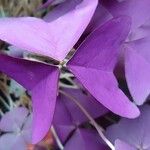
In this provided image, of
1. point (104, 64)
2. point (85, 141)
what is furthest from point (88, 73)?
point (85, 141)

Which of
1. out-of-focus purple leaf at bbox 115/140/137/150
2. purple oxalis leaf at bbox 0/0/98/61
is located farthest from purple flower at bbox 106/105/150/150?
purple oxalis leaf at bbox 0/0/98/61

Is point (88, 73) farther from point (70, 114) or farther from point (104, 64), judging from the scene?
point (70, 114)

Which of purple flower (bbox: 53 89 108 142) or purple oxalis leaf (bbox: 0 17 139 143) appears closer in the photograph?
purple oxalis leaf (bbox: 0 17 139 143)

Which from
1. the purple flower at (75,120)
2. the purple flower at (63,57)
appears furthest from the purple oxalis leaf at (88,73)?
the purple flower at (75,120)

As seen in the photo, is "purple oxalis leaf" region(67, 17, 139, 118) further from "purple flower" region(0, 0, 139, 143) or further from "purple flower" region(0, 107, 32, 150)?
"purple flower" region(0, 107, 32, 150)

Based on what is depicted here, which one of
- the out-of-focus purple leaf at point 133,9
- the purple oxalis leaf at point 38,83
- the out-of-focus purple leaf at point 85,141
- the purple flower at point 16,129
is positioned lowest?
the purple flower at point 16,129

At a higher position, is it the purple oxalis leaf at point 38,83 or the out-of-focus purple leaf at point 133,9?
the out-of-focus purple leaf at point 133,9

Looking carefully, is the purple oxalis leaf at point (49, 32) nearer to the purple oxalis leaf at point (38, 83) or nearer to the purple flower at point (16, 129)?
the purple oxalis leaf at point (38, 83)
